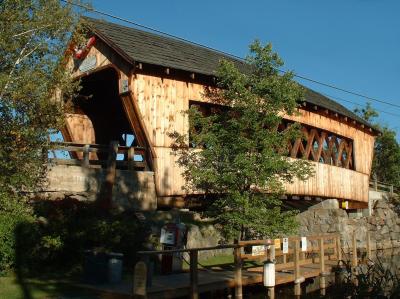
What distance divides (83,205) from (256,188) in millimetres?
5391

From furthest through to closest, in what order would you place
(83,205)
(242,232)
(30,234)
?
(242,232) < (83,205) < (30,234)

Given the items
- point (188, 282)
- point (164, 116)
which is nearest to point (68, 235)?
point (188, 282)

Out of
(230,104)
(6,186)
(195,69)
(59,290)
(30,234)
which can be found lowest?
(59,290)

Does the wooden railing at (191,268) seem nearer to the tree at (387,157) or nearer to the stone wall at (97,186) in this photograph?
the stone wall at (97,186)

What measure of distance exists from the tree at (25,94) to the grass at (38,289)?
0.74 meters

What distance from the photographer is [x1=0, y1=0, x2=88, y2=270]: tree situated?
11953mm

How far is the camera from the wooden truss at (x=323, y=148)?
23166 millimetres

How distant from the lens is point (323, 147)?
25.6m

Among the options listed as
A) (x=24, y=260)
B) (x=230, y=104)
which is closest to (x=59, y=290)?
(x=24, y=260)

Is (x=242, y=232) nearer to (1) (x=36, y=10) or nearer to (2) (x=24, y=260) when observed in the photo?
(2) (x=24, y=260)

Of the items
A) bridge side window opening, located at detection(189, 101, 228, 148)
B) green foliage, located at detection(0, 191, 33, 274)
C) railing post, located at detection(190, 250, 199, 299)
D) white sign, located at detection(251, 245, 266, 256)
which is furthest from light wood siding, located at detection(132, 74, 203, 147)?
railing post, located at detection(190, 250, 199, 299)

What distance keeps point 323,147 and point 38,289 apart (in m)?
17.8

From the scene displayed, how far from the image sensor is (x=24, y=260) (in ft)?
38.7

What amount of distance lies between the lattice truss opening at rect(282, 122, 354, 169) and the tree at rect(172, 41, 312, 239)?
210 inches
